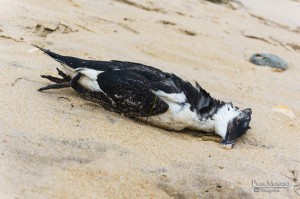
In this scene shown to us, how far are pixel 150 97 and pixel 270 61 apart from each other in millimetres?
2470

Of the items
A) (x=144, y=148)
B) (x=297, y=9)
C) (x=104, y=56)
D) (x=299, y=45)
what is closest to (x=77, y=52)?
(x=104, y=56)

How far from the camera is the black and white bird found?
2918 mm

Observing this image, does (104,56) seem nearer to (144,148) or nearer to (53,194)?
(144,148)

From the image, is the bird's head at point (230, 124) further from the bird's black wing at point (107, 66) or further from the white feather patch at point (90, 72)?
the white feather patch at point (90, 72)

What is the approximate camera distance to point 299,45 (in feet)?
18.9

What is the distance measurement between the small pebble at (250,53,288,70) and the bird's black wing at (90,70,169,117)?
232 cm

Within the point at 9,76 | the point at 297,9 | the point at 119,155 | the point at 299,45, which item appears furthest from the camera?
the point at 297,9

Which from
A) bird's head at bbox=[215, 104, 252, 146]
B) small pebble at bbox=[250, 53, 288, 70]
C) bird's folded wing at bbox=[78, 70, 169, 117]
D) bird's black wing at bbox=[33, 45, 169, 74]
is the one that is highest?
bird's black wing at bbox=[33, 45, 169, 74]

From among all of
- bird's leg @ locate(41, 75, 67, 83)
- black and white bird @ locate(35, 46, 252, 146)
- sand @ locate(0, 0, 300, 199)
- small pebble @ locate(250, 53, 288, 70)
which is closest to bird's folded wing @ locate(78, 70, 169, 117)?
black and white bird @ locate(35, 46, 252, 146)

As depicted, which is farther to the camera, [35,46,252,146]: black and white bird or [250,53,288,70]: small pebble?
[250,53,288,70]: small pebble

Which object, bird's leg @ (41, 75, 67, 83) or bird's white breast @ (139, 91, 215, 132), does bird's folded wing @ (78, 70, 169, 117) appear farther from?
bird's leg @ (41, 75, 67, 83)

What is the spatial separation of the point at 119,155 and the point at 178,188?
39 cm

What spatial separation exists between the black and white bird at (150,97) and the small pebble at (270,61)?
1877 mm

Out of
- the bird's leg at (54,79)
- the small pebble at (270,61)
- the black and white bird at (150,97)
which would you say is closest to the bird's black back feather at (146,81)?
the black and white bird at (150,97)
